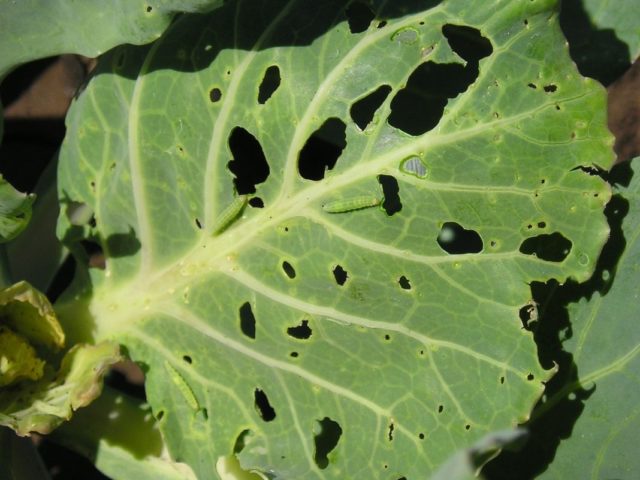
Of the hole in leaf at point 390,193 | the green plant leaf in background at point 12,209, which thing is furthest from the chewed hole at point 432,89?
the green plant leaf in background at point 12,209

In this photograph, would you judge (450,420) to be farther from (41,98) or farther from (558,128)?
(41,98)

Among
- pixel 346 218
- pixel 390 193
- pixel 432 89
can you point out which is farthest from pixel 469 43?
pixel 346 218

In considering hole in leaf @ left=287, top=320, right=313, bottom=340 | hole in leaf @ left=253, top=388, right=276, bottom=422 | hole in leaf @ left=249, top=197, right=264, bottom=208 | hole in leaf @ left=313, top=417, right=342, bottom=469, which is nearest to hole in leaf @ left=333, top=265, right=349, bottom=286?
hole in leaf @ left=287, top=320, right=313, bottom=340

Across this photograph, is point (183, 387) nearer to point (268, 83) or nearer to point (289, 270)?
point (289, 270)

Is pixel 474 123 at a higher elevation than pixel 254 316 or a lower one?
higher

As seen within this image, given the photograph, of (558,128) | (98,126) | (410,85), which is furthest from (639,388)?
(98,126)

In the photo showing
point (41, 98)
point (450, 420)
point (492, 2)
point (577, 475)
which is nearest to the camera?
point (492, 2)

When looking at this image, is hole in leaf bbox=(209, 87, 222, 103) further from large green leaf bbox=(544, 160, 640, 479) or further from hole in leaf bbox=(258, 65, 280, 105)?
large green leaf bbox=(544, 160, 640, 479)
